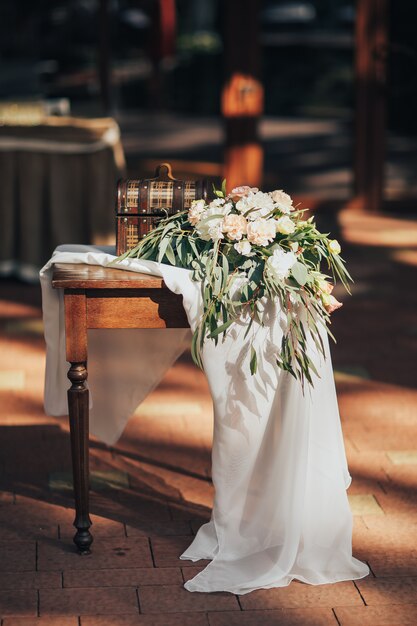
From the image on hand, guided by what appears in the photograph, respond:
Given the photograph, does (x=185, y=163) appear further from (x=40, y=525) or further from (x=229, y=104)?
(x=40, y=525)

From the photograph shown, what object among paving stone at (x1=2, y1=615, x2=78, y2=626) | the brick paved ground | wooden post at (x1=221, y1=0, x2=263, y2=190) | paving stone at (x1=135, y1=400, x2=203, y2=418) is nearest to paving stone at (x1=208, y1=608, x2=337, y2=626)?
the brick paved ground

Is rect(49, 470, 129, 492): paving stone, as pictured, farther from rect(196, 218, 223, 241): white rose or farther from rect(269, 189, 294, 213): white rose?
rect(269, 189, 294, 213): white rose

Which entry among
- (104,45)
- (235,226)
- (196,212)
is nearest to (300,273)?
(235,226)

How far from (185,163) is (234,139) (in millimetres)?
1125

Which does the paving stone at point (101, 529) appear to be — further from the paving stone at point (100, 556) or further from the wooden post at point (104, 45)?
the wooden post at point (104, 45)

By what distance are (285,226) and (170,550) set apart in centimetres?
103

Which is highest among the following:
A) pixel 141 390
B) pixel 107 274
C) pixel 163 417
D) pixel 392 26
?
pixel 392 26

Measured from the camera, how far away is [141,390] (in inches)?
141

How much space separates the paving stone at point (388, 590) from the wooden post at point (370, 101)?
593 cm

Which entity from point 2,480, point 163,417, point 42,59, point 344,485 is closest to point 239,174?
point 163,417

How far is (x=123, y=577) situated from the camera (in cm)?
311

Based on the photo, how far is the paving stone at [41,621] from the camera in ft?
9.35

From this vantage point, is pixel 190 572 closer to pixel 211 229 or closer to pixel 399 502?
pixel 399 502

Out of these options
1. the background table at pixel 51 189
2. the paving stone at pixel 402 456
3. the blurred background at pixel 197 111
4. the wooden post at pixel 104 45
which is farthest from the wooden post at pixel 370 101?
the paving stone at pixel 402 456
